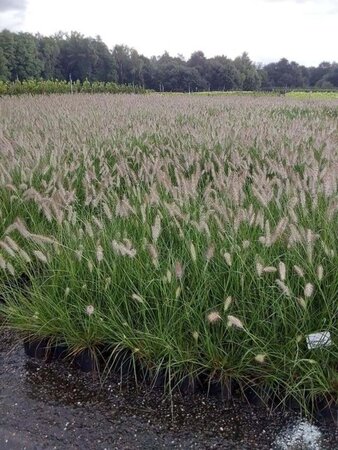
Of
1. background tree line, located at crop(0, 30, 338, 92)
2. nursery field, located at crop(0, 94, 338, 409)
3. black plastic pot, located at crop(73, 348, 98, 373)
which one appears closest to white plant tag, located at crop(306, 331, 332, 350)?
nursery field, located at crop(0, 94, 338, 409)

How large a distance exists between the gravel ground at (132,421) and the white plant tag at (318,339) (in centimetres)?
37

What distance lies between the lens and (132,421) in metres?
2.23

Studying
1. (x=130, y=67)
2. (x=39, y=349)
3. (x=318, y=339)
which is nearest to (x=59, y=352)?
(x=39, y=349)

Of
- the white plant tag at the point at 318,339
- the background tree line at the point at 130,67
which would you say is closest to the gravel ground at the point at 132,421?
the white plant tag at the point at 318,339

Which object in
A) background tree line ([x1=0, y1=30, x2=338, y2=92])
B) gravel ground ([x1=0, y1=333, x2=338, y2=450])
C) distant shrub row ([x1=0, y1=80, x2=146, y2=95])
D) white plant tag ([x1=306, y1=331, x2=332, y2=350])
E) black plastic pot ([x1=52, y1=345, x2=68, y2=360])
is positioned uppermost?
background tree line ([x1=0, y1=30, x2=338, y2=92])

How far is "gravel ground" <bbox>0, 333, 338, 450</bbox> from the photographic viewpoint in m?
2.09

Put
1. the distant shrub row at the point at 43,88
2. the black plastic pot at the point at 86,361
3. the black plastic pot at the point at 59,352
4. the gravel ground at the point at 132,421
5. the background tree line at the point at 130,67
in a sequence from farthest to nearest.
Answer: the background tree line at the point at 130,67
the distant shrub row at the point at 43,88
the black plastic pot at the point at 59,352
the black plastic pot at the point at 86,361
the gravel ground at the point at 132,421

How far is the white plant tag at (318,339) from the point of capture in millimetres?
2098

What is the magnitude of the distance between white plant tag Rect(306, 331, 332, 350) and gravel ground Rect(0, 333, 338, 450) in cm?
37

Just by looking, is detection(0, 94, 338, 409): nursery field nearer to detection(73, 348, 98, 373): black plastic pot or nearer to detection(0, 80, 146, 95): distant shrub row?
detection(73, 348, 98, 373): black plastic pot

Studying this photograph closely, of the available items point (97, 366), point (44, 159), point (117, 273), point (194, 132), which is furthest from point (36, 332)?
point (194, 132)

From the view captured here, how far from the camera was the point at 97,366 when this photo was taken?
2.56 metres

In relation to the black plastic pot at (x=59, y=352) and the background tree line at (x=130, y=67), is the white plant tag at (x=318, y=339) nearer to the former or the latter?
the black plastic pot at (x=59, y=352)

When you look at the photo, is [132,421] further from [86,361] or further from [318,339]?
[318,339]
